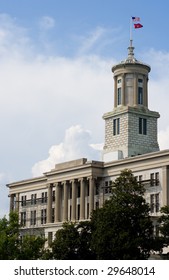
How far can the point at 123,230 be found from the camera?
64875 mm

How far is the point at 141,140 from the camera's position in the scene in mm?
109125

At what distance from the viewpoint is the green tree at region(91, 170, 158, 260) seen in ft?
209

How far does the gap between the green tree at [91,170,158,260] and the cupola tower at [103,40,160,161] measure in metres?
40.1

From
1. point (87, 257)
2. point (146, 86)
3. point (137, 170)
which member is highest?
point (146, 86)

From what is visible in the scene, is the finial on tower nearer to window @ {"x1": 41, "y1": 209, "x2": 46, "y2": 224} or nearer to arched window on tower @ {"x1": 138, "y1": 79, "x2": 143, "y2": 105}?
arched window on tower @ {"x1": 138, "y1": 79, "x2": 143, "y2": 105}

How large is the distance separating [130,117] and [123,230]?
1800 inches

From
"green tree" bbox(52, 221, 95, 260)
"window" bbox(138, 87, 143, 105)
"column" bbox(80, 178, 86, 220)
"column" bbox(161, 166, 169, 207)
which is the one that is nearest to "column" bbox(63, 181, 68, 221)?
"column" bbox(80, 178, 86, 220)

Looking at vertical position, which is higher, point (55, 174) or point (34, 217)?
point (55, 174)

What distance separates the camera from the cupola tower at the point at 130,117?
354 ft

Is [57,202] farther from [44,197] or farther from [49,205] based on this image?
[44,197]

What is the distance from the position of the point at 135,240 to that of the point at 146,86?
172ft

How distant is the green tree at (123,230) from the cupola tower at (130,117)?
40121mm
